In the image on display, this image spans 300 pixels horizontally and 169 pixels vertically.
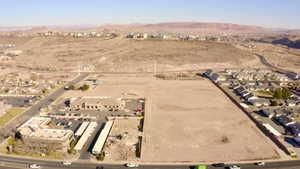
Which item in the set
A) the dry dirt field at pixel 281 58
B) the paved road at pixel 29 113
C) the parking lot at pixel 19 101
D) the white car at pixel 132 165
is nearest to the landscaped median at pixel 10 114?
the paved road at pixel 29 113

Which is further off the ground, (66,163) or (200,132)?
(200,132)

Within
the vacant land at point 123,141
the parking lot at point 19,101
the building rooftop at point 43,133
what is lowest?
the vacant land at point 123,141

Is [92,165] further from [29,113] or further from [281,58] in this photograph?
[281,58]

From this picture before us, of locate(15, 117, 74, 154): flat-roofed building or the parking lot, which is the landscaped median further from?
locate(15, 117, 74, 154): flat-roofed building

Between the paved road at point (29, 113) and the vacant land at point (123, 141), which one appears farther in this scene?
the paved road at point (29, 113)

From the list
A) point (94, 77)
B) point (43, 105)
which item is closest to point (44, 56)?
point (94, 77)

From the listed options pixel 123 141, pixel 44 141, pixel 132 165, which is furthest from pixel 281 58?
pixel 44 141

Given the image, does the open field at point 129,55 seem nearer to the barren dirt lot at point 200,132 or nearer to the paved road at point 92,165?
the barren dirt lot at point 200,132
